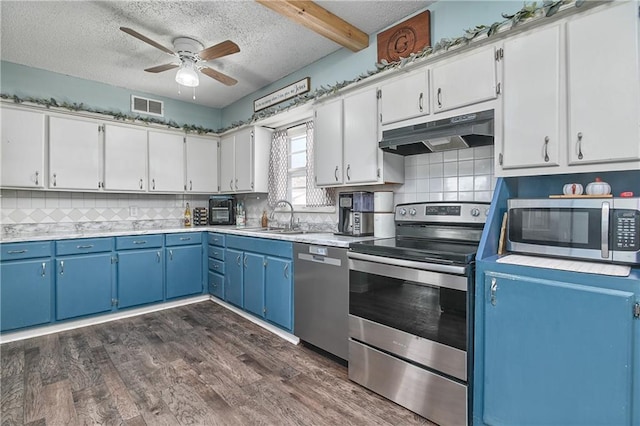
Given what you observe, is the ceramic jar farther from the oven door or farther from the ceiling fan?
the ceiling fan

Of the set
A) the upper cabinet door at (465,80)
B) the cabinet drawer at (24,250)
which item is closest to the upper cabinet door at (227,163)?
the cabinet drawer at (24,250)

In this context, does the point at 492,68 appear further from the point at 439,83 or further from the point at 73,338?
the point at 73,338

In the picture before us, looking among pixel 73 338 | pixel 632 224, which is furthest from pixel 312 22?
pixel 73 338

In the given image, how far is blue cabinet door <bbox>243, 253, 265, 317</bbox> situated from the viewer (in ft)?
10.6

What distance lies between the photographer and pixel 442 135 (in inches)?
80.9

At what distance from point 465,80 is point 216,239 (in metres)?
3.15

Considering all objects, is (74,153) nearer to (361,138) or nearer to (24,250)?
(24,250)

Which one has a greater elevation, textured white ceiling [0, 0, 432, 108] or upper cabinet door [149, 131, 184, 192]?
textured white ceiling [0, 0, 432, 108]

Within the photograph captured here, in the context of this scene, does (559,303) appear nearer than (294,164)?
Yes

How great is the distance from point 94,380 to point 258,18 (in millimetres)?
3034

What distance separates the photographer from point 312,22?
2514 millimetres

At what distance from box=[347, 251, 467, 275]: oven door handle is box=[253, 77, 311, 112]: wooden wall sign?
2.13 metres

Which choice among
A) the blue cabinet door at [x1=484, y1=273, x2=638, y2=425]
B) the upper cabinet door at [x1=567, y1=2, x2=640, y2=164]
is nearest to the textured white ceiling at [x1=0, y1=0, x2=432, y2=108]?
the upper cabinet door at [x1=567, y1=2, x2=640, y2=164]

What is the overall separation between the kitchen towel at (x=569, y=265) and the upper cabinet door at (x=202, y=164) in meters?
3.95
